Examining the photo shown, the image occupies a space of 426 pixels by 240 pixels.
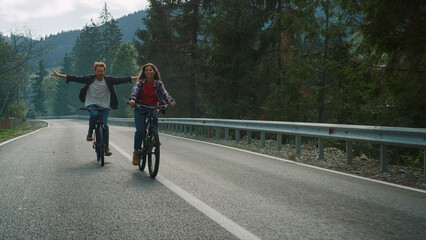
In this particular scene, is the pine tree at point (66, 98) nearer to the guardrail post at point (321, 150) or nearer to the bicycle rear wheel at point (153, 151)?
the guardrail post at point (321, 150)

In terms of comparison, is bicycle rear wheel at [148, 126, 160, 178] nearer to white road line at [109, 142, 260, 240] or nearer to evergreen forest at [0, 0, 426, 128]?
white road line at [109, 142, 260, 240]

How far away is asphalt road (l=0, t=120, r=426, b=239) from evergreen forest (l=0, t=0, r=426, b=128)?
3431 mm

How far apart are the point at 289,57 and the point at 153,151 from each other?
14480mm


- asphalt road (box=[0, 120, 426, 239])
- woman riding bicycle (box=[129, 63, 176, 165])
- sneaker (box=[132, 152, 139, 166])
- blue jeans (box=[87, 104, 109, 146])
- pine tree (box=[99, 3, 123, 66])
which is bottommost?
asphalt road (box=[0, 120, 426, 239])

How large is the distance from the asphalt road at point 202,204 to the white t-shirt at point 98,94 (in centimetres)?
135

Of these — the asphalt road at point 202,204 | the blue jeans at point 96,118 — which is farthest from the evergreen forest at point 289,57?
the blue jeans at point 96,118

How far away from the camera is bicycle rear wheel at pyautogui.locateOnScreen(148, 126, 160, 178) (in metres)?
6.22

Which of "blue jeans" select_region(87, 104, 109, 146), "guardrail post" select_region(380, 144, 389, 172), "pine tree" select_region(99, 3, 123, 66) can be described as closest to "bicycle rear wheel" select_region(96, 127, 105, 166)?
"blue jeans" select_region(87, 104, 109, 146)

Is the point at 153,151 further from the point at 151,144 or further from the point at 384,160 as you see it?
the point at 384,160

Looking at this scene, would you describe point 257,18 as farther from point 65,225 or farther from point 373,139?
point 65,225

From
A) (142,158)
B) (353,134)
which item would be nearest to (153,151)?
(142,158)

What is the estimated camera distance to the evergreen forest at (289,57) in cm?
828

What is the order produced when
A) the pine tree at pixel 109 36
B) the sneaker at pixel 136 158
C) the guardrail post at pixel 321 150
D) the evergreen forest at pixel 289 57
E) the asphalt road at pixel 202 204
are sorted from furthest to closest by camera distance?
1. the pine tree at pixel 109 36
2. the guardrail post at pixel 321 150
3. the evergreen forest at pixel 289 57
4. the sneaker at pixel 136 158
5. the asphalt road at pixel 202 204

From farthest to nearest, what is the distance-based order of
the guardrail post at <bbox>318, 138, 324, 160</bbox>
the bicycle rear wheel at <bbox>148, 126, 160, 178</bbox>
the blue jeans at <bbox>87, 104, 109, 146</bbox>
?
the guardrail post at <bbox>318, 138, 324, 160</bbox>, the blue jeans at <bbox>87, 104, 109, 146</bbox>, the bicycle rear wheel at <bbox>148, 126, 160, 178</bbox>
